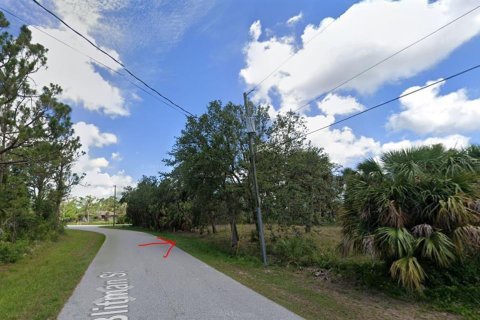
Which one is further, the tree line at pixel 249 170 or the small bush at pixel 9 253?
the tree line at pixel 249 170

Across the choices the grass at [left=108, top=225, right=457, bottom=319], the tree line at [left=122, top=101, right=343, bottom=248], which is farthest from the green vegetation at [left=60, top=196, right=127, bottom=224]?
the grass at [left=108, top=225, right=457, bottom=319]

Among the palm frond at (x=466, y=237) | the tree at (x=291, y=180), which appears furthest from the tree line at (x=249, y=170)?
the palm frond at (x=466, y=237)

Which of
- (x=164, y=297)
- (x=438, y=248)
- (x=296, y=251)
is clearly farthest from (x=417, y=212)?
(x=296, y=251)

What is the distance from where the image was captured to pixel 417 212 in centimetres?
681

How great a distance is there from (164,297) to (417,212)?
5.38 metres

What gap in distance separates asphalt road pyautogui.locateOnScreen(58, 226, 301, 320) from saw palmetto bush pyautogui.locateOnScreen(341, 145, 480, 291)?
97.6 inches

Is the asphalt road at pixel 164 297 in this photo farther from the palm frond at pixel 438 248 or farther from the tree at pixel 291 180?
the tree at pixel 291 180

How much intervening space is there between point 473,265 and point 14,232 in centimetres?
1836

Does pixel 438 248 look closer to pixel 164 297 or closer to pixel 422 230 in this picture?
pixel 422 230

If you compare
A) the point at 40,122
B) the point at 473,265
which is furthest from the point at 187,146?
the point at 473,265

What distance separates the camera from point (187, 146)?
15.6m

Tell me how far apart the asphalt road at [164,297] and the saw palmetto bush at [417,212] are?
97.6 inches

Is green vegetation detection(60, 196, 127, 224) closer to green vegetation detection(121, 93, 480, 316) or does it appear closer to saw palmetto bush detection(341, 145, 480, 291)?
green vegetation detection(121, 93, 480, 316)

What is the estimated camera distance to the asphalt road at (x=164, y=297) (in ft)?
17.5
